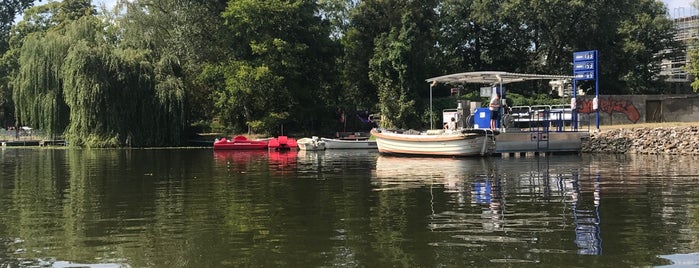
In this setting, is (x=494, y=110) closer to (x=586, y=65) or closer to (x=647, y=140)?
(x=647, y=140)

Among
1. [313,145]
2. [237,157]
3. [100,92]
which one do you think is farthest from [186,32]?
[237,157]

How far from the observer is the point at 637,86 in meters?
57.9

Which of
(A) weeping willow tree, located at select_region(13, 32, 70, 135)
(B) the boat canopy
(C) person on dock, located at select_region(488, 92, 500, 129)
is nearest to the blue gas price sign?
(B) the boat canopy

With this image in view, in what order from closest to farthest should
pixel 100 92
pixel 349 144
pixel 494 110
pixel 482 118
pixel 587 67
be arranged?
pixel 494 110, pixel 482 118, pixel 587 67, pixel 349 144, pixel 100 92

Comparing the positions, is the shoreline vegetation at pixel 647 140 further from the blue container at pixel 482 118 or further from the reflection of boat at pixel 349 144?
the reflection of boat at pixel 349 144

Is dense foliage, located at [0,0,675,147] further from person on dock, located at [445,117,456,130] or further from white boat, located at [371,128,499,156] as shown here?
white boat, located at [371,128,499,156]

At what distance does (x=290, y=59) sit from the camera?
53.8 meters

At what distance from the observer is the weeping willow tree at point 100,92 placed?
4588 centimetres

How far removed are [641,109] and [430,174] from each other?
103 feet

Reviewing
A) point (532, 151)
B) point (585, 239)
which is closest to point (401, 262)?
point (585, 239)

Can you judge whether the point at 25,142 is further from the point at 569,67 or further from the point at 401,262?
the point at 401,262

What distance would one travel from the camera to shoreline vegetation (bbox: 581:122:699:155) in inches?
1292

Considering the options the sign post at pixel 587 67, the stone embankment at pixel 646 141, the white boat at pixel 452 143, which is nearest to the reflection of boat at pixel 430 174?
the white boat at pixel 452 143

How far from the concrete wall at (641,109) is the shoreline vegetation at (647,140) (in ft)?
29.0
